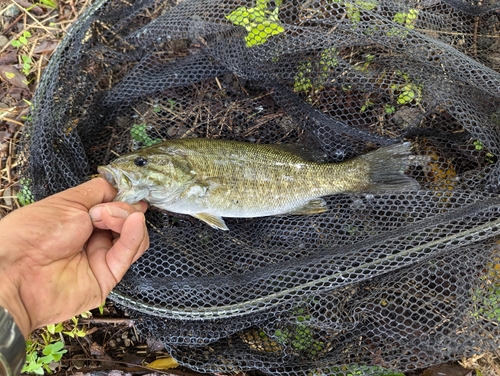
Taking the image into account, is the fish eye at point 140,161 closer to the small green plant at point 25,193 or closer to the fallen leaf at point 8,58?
the small green plant at point 25,193

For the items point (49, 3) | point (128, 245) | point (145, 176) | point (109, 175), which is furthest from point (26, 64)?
point (128, 245)

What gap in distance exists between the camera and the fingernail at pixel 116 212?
2.92 metres

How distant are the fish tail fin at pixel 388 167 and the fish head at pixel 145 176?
176 centimetres

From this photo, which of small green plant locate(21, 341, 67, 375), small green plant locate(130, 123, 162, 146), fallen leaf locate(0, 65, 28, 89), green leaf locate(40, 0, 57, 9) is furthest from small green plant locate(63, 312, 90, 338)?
green leaf locate(40, 0, 57, 9)

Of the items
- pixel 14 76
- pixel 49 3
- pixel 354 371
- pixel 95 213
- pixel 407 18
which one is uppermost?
pixel 407 18

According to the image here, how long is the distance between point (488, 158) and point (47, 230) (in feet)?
12.6

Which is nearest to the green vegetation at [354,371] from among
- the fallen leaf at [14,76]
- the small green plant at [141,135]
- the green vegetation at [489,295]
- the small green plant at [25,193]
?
the green vegetation at [489,295]

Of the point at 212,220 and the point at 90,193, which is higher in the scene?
the point at 90,193

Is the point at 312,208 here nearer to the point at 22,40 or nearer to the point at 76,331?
the point at 76,331

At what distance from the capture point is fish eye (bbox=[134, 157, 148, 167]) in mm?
3527

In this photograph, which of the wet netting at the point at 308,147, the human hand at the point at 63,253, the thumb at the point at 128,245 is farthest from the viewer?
the wet netting at the point at 308,147

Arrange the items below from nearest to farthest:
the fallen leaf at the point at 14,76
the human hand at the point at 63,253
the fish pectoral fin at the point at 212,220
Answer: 1. the human hand at the point at 63,253
2. the fish pectoral fin at the point at 212,220
3. the fallen leaf at the point at 14,76

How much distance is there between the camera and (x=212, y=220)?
3756 mm

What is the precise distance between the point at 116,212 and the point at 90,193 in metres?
0.38
